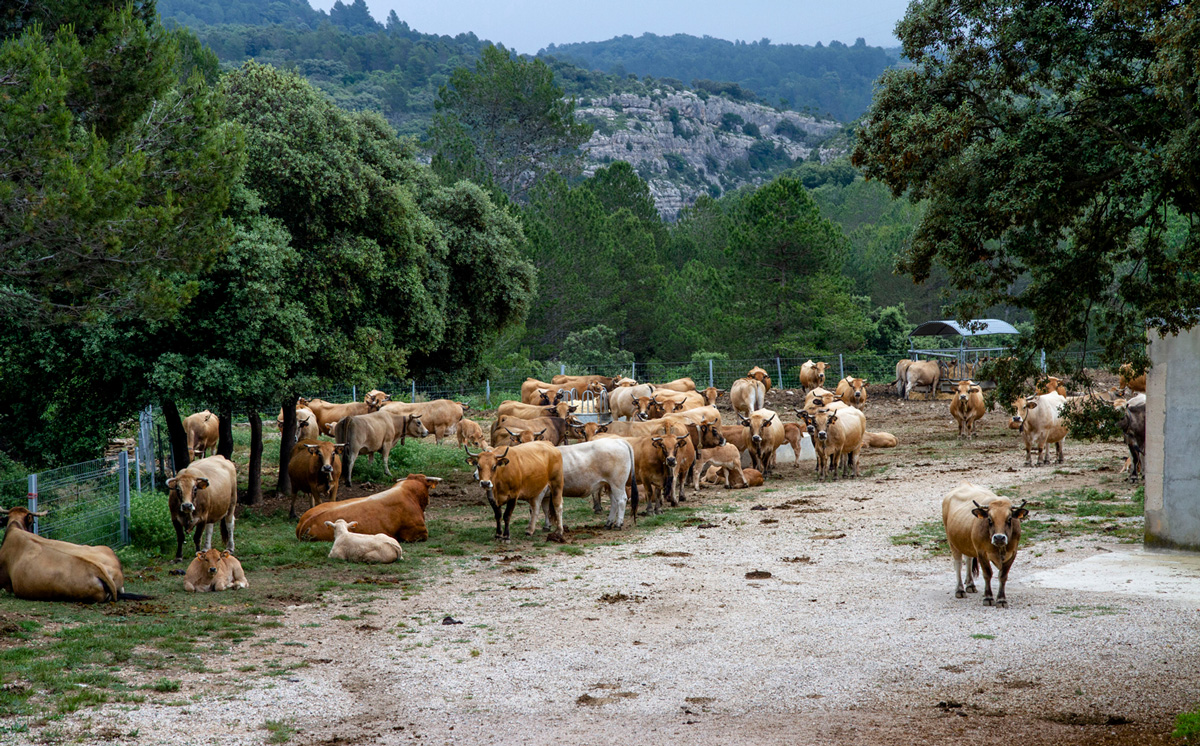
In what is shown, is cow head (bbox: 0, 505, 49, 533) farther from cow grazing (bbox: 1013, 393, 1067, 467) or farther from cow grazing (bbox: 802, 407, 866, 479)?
cow grazing (bbox: 1013, 393, 1067, 467)

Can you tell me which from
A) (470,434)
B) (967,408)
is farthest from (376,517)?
(967,408)

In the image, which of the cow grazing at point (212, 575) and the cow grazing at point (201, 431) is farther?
the cow grazing at point (201, 431)

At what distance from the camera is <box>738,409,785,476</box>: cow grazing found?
850 inches

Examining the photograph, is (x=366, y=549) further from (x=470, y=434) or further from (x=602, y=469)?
(x=470, y=434)

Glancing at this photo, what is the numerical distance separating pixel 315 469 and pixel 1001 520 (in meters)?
11.4

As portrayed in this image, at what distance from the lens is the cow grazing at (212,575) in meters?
11.9

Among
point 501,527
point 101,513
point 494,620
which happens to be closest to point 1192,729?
point 494,620

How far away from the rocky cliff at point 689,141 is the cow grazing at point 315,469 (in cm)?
10512

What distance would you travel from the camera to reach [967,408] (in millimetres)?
25125

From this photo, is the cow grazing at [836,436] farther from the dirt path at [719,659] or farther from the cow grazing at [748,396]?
the cow grazing at [748,396]

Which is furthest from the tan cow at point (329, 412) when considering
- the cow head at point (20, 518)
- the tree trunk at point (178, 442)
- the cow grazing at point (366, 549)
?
the cow head at point (20, 518)

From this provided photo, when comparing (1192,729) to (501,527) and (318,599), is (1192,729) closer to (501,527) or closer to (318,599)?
(318,599)

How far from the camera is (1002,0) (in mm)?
10078

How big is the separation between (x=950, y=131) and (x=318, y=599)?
8.62 metres
